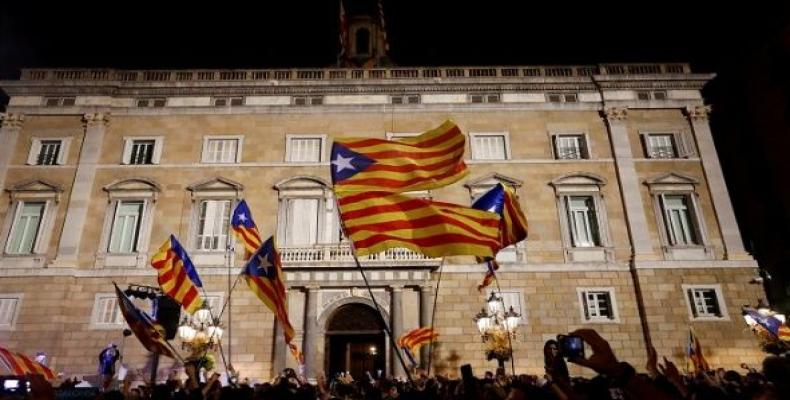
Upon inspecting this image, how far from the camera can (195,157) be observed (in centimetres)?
2453

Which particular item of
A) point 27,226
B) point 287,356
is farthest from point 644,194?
point 27,226

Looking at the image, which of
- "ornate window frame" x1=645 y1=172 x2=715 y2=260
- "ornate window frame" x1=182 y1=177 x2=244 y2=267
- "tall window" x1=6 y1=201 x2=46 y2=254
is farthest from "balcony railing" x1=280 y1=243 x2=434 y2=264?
"tall window" x1=6 y1=201 x2=46 y2=254

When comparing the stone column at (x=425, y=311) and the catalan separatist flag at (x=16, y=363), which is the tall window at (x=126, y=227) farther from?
the stone column at (x=425, y=311)

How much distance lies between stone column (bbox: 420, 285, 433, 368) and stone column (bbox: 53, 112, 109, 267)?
51.9 ft

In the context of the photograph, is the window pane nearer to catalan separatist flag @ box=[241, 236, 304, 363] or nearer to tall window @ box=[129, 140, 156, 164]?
tall window @ box=[129, 140, 156, 164]

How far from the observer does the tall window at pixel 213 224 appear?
22.9 m

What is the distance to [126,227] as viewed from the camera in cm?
2320

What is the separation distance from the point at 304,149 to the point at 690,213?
19.3 metres

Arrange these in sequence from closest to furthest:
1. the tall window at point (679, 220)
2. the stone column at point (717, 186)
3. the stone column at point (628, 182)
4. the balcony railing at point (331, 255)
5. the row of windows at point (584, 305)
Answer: the row of windows at point (584, 305) < the balcony railing at point (331, 255) < the stone column at point (717, 186) < the stone column at point (628, 182) < the tall window at point (679, 220)

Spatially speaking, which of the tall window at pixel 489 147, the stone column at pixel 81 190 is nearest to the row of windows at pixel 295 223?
the stone column at pixel 81 190

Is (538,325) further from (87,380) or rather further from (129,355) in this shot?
(87,380)

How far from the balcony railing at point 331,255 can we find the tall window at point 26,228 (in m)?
11.8

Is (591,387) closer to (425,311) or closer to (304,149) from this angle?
(425,311)

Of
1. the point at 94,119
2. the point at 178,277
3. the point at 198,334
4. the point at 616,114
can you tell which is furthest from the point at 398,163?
the point at 94,119
